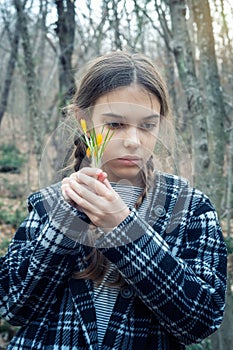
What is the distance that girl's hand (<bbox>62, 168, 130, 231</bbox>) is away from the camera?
117cm

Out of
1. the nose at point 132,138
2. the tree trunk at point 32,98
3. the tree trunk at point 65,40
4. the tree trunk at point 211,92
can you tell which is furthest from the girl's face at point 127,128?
the tree trunk at point 65,40

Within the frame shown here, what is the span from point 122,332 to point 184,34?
214 cm

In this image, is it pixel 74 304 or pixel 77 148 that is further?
pixel 77 148

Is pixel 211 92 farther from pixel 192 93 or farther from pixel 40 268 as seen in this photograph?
pixel 40 268

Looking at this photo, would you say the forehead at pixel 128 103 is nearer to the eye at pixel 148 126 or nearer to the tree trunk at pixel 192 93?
the eye at pixel 148 126

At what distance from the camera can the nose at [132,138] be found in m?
1.29

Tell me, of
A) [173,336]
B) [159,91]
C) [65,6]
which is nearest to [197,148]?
[159,91]

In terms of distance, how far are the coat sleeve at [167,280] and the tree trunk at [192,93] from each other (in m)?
1.49

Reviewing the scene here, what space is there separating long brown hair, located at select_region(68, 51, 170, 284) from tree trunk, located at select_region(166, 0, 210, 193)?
52.5 inches

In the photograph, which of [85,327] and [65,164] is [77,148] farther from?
[85,327]

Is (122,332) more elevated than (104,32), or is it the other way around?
(104,32)

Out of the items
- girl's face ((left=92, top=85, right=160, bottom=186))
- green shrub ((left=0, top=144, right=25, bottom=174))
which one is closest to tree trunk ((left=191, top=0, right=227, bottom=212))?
girl's face ((left=92, top=85, right=160, bottom=186))

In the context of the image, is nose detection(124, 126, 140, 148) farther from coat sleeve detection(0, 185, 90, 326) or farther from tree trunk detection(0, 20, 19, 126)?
tree trunk detection(0, 20, 19, 126)

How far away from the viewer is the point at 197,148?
2869mm
